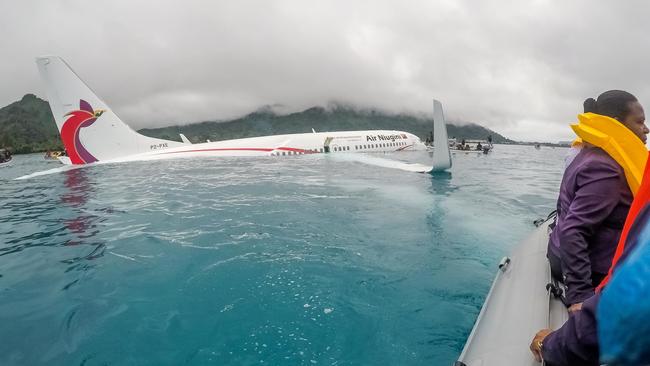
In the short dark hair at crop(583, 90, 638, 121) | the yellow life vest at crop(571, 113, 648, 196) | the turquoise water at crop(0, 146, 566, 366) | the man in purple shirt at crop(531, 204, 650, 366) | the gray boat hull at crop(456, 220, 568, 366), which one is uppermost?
the short dark hair at crop(583, 90, 638, 121)

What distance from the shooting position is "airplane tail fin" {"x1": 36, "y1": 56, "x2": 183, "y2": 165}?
760 inches

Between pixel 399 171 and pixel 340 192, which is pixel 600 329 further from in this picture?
pixel 399 171

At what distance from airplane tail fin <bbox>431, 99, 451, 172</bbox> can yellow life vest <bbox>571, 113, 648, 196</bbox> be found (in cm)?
1062

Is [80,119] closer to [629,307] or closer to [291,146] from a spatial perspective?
[291,146]

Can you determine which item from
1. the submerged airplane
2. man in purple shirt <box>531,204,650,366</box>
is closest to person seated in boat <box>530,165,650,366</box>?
man in purple shirt <box>531,204,650,366</box>

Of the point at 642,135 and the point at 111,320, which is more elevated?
the point at 642,135

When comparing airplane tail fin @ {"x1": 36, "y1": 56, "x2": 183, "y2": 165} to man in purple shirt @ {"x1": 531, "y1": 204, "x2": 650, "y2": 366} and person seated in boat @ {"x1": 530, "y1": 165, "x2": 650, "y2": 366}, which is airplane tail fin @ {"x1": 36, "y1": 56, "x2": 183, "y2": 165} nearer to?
man in purple shirt @ {"x1": 531, "y1": 204, "x2": 650, "y2": 366}

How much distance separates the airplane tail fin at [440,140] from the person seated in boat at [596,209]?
10.6m

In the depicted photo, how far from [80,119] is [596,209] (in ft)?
82.3

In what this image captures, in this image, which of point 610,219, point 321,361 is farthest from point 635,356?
point 321,361

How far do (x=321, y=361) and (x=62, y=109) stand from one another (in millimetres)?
23144

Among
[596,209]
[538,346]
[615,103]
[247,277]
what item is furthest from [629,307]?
[247,277]

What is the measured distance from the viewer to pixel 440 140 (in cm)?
1577

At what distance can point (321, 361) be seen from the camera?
3.82 m
